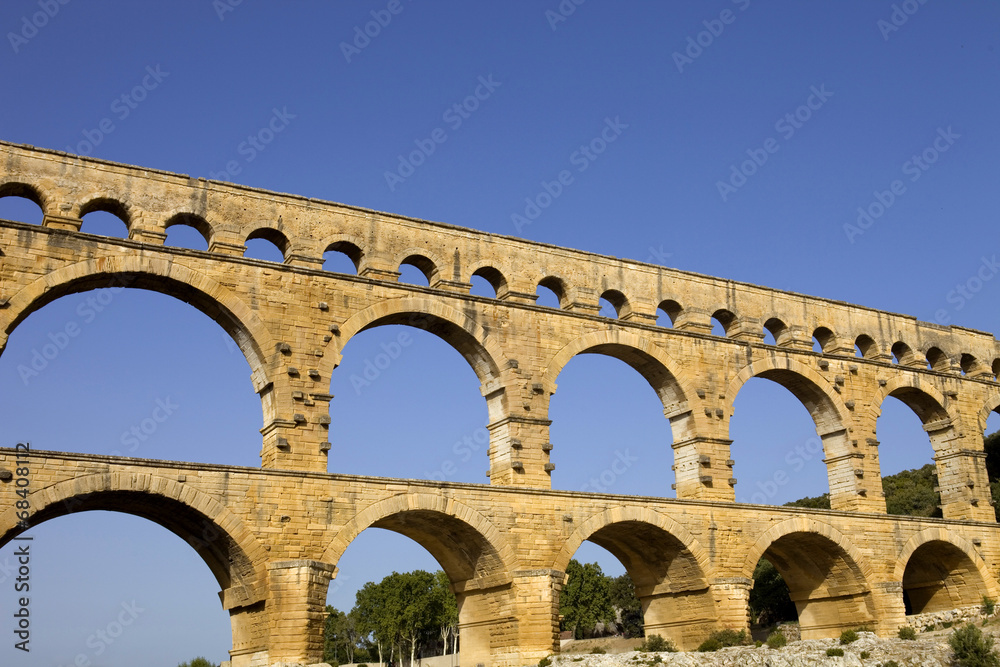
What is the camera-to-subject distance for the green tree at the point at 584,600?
53969 mm

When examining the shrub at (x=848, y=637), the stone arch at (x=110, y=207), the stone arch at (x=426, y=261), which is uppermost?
the stone arch at (x=110, y=207)

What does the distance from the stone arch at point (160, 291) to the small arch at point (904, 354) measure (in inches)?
805

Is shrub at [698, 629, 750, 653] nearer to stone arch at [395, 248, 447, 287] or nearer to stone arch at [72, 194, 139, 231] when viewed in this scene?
stone arch at [395, 248, 447, 287]

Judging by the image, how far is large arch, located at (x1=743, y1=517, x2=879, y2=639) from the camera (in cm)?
2634

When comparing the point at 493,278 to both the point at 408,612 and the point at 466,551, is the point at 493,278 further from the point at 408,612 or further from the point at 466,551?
the point at 408,612

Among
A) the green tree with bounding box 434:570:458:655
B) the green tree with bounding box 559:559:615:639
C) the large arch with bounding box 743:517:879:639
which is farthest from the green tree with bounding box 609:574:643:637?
the large arch with bounding box 743:517:879:639

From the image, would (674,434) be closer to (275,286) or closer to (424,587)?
(275,286)

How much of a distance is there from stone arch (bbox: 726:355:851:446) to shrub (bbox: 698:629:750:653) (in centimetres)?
697

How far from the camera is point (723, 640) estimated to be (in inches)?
925

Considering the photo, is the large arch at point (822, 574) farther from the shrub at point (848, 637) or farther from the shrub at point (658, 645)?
the shrub at point (658, 645)

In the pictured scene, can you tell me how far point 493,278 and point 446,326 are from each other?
6.65 feet

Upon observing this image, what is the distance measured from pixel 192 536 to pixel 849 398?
19.0 metres

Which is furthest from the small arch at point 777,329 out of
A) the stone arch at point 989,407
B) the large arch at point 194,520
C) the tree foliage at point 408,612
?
the tree foliage at point 408,612

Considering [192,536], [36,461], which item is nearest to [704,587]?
[192,536]
